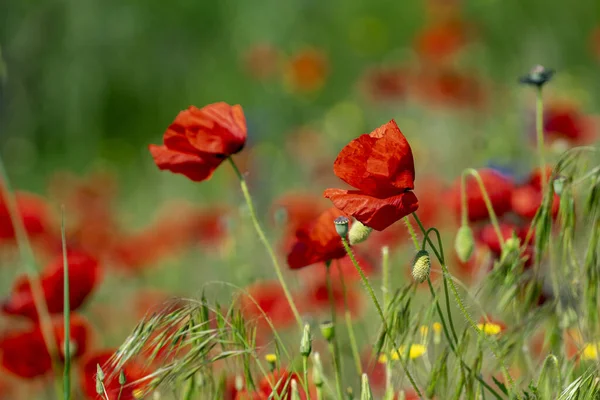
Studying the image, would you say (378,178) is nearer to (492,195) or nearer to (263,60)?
(492,195)

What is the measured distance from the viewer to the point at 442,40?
446cm

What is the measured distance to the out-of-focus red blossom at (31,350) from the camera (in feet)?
→ 4.96

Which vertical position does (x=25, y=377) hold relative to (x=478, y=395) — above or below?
below

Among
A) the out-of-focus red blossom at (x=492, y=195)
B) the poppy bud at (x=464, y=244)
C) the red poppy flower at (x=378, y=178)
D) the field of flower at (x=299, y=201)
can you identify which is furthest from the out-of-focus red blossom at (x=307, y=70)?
the red poppy flower at (x=378, y=178)

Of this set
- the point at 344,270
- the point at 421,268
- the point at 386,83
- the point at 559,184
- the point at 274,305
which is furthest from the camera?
the point at 386,83

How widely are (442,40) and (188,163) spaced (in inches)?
133

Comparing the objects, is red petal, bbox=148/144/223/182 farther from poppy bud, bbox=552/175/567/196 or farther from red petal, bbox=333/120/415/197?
poppy bud, bbox=552/175/567/196

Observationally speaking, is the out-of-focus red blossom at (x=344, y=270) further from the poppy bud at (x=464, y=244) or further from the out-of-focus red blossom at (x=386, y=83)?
the out-of-focus red blossom at (x=386, y=83)

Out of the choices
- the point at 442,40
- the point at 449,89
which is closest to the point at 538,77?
the point at 449,89

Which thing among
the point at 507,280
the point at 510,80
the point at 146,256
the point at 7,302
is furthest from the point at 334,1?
the point at 507,280

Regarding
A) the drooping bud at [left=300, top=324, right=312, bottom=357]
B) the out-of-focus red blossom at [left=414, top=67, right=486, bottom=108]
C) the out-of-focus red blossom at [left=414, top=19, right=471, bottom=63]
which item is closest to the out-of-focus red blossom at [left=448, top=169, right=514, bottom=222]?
the drooping bud at [left=300, top=324, right=312, bottom=357]

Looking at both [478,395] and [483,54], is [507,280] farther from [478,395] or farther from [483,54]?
[483,54]

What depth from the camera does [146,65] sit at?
5695 mm

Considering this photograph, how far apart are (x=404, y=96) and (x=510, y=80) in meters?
0.73
